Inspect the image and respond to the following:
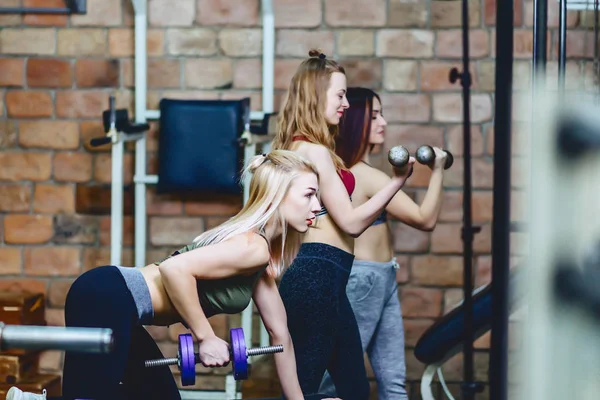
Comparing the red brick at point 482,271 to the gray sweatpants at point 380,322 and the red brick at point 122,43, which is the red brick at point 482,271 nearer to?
the gray sweatpants at point 380,322

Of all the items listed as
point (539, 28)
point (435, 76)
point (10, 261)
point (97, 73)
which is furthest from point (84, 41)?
point (539, 28)

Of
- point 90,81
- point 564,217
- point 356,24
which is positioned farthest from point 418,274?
point 564,217

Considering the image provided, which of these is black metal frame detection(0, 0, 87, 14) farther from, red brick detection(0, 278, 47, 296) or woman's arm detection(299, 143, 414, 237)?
woman's arm detection(299, 143, 414, 237)

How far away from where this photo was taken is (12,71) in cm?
352

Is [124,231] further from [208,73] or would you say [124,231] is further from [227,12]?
[227,12]

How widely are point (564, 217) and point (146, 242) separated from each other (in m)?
3.18

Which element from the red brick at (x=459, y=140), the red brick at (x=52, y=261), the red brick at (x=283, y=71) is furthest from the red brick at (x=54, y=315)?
the red brick at (x=459, y=140)

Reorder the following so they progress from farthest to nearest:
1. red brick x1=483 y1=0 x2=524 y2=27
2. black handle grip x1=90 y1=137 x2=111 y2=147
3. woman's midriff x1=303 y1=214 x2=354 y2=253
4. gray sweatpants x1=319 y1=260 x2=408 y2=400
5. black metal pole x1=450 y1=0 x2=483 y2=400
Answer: red brick x1=483 y1=0 x2=524 y2=27 → black handle grip x1=90 y1=137 x2=111 y2=147 → gray sweatpants x1=319 y1=260 x2=408 y2=400 → woman's midriff x1=303 y1=214 x2=354 y2=253 → black metal pole x1=450 y1=0 x2=483 y2=400

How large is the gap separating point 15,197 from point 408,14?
1.82 metres

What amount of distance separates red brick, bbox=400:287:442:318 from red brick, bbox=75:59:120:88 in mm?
1506

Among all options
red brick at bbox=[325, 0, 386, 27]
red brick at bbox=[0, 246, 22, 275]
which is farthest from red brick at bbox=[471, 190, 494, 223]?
red brick at bbox=[0, 246, 22, 275]

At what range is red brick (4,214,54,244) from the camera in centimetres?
353

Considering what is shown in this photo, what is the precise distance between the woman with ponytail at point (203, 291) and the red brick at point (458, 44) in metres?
1.56

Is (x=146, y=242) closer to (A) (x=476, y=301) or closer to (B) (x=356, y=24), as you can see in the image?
(B) (x=356, y=24)
